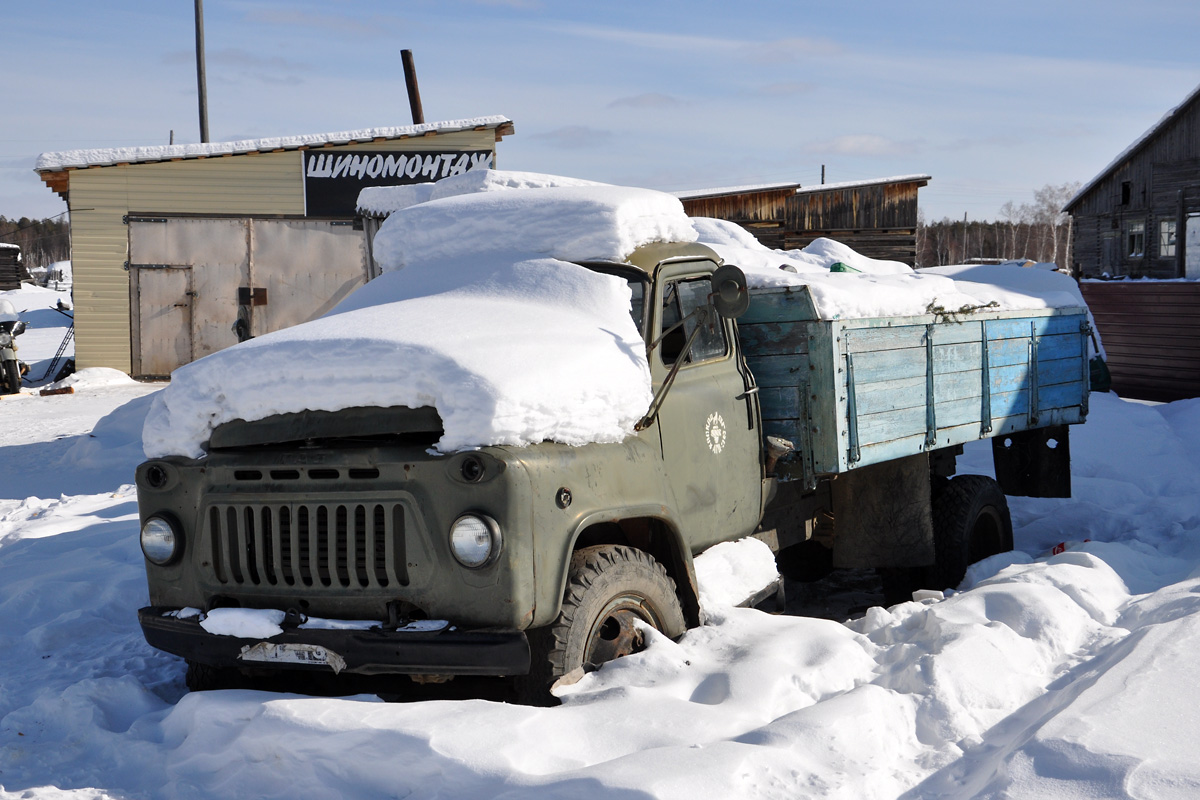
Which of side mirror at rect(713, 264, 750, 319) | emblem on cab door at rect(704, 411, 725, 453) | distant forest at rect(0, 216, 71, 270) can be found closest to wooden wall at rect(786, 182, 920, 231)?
emblem on cab door at rect(704, 411, 725, 453)

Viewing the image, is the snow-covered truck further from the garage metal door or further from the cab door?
the garage metal door

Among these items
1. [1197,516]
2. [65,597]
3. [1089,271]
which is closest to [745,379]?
[65,597]

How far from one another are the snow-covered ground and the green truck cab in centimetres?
21

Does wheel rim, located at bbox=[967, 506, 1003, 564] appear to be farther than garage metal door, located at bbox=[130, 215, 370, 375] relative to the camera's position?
No

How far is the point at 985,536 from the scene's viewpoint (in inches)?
273

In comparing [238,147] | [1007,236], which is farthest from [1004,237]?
[238,147]

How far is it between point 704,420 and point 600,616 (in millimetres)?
1137

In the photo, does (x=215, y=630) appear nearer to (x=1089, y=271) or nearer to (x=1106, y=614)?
(x=1106, y=614)

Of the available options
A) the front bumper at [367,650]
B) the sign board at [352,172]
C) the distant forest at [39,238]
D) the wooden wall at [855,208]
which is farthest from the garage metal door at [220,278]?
the distant forest at [39,238]

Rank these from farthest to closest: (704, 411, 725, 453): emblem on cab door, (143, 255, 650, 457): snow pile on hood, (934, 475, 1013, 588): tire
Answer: (934, 475, 1013, 588): tire, (704, 411, 725, 453): emblem on cab door, (143, 255, 650, 457): snow pile on hood

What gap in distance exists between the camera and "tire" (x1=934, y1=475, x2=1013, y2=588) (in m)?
6.43

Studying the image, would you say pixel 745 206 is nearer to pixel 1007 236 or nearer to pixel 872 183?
pixel 872 183

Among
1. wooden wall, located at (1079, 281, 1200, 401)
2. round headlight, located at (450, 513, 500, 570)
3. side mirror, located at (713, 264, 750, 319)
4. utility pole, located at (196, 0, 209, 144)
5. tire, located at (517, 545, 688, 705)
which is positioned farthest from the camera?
utility pole, located at (196, 0, 209, 144)

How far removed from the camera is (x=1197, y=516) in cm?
775
